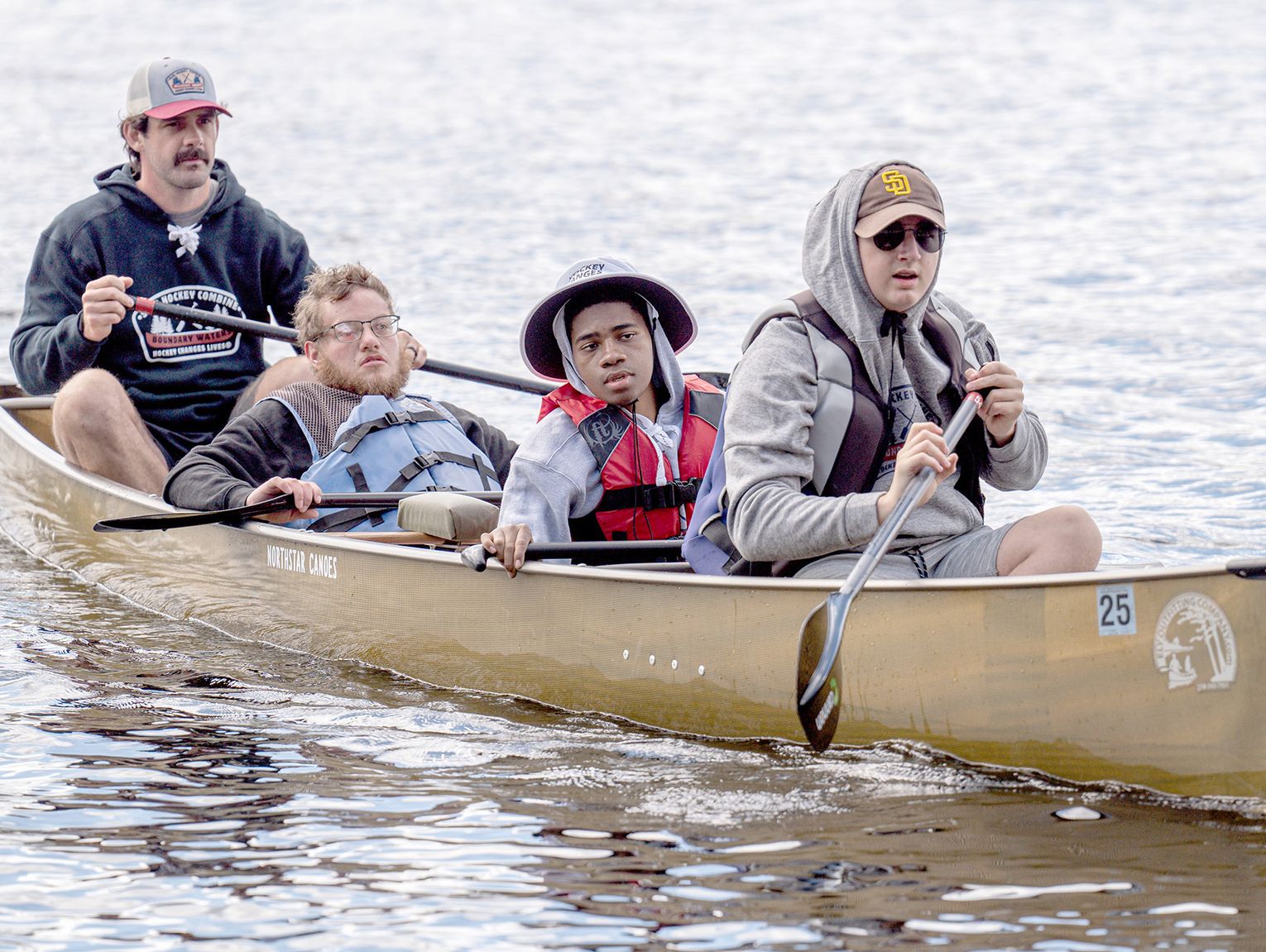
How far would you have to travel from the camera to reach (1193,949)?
319 centimetres

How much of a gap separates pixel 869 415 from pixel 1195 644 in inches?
34.3

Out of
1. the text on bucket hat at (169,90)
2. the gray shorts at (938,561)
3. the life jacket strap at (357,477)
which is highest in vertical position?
the text on bucket hat at (169,90)

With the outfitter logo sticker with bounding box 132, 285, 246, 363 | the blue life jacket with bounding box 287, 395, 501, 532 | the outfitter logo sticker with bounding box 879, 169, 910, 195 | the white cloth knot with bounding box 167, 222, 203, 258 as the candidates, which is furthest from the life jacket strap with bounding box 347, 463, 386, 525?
the outfitter logo sticker with bounding box 879, 169, 910, 195

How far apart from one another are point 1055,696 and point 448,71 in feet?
76.1

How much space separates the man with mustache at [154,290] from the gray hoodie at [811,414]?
8.45 ft

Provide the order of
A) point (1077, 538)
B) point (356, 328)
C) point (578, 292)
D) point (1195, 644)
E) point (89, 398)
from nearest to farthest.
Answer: point (1195, 644), point (1077, 538), point (578, 292), point (356, 328), point (89, 398)

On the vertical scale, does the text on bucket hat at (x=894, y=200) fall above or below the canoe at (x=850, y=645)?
above

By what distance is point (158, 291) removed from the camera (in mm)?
6508

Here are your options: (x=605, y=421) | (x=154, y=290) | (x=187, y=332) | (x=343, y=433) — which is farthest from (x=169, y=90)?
(x=605, y=421)

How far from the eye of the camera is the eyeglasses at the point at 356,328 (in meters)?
5.44

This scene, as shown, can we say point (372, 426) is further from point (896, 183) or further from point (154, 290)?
point (896, 183)

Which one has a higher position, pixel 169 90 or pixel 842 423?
pixel 169 90

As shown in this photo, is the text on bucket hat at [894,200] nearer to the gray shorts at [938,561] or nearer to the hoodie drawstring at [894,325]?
the hoodie drawstring at [894,325]

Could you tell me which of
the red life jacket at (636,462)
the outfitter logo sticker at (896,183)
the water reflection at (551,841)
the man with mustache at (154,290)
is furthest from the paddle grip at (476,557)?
the man with mustache at (154,290)
